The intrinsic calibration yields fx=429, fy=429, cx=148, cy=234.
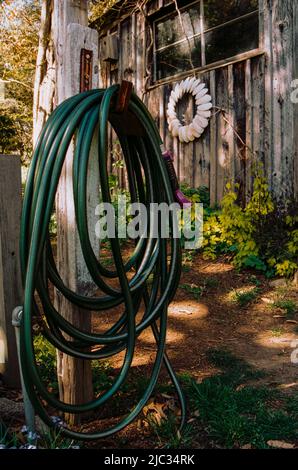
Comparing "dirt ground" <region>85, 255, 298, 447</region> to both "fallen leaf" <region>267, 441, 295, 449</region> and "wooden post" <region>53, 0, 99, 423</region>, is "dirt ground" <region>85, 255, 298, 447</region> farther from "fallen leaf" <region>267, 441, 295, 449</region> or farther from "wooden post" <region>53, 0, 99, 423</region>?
"wooden post" <region>53, 0, 99, 423</region>

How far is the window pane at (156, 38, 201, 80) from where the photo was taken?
6016 millimetres

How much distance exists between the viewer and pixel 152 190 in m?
2.14

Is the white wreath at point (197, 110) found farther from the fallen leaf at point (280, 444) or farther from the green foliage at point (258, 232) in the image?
the fallen leaf at point (280, 444)

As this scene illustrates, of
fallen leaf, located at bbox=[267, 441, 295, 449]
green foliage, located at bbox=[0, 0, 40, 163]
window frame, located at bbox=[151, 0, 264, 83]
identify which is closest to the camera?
fallen leaf, located at bbox=[267, 441, 295, 449]

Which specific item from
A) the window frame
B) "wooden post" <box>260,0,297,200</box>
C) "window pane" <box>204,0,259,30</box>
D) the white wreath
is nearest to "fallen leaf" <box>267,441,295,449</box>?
"wooden post" <box>260,0,297,200</box>

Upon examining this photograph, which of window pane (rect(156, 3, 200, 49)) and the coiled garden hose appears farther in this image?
window pane (rect(156, 3, 200, 49))

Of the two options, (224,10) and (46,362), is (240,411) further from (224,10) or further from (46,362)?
(224,10)

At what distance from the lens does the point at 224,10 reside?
5.58 meters

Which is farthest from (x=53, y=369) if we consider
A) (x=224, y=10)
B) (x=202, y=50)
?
(x=224, y=10)

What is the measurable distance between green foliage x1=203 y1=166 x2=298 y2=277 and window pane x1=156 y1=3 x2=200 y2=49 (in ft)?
8.30

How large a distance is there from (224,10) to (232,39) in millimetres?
498

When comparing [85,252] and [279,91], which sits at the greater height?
[279,91]
